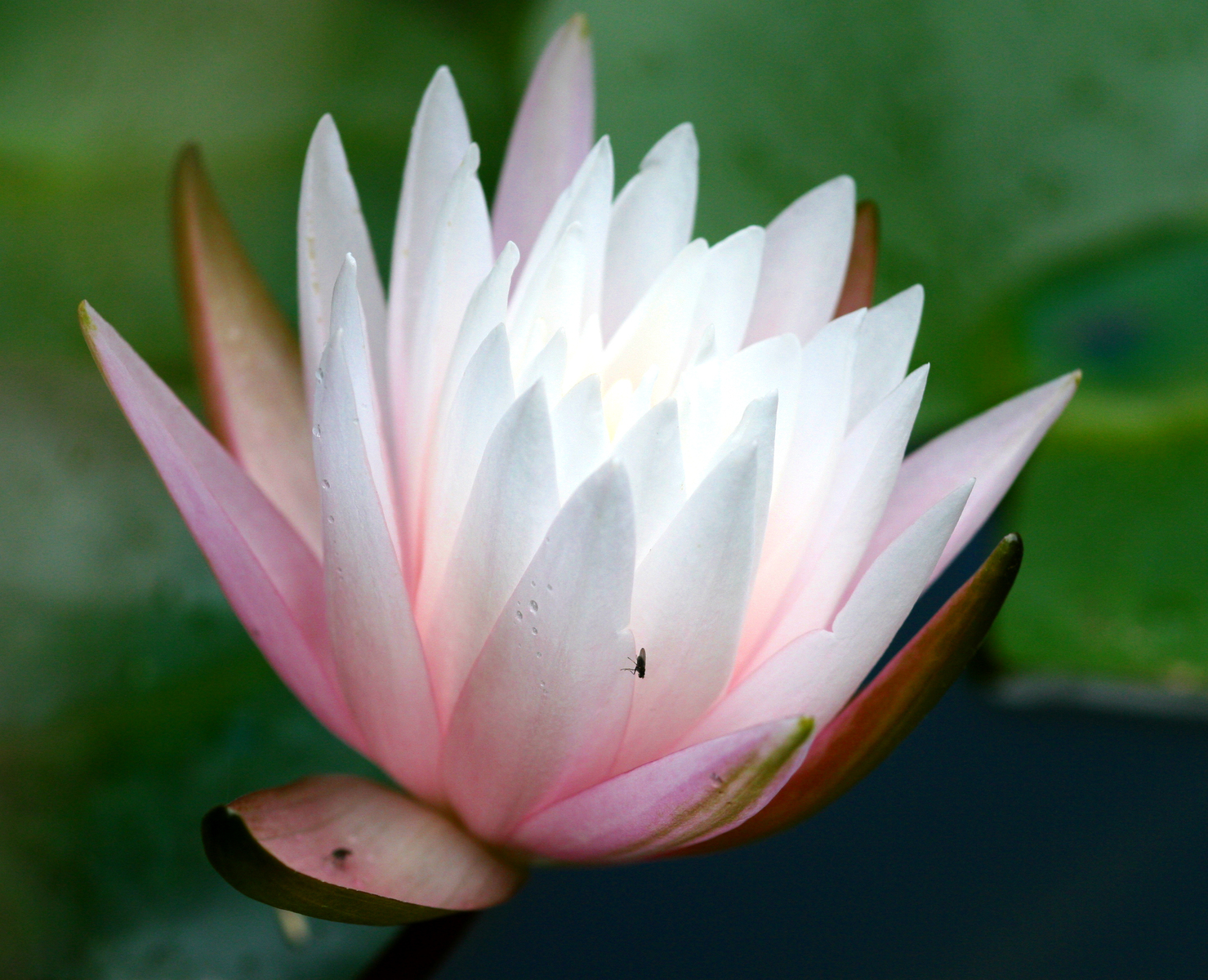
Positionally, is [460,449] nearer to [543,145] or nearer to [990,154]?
[543,145]

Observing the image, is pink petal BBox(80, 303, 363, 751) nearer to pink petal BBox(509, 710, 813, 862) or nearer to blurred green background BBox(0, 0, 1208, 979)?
pink petal BBox(509, 710, 813, 862)

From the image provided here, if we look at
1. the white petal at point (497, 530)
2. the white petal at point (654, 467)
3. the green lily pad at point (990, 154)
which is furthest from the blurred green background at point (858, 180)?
the white petal at point (654, 467)

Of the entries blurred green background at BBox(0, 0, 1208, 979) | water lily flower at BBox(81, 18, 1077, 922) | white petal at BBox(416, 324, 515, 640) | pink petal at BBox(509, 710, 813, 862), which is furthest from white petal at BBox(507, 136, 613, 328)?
blurred green background at BBox(0, 0, 1208, 979)

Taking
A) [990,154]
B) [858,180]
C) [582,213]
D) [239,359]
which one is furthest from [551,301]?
[990,154]

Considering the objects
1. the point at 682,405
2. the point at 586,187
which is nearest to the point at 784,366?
the point at 682,405

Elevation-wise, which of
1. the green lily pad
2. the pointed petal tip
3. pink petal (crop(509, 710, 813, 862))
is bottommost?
pink petal (crop(509, 710, 813, 862))

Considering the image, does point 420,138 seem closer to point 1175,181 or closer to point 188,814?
point 188,814

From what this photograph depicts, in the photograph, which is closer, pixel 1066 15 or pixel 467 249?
pixel 467 249
